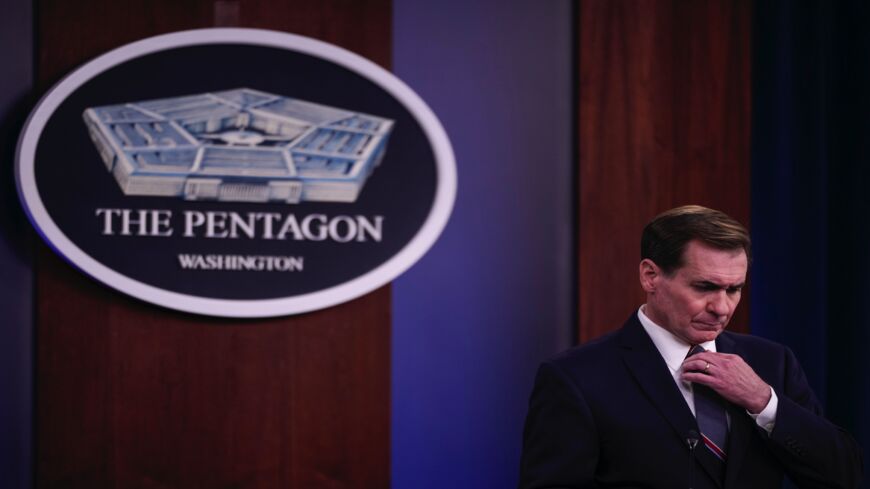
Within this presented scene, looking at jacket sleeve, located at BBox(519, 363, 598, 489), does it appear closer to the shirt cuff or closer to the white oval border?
the shirt cuff

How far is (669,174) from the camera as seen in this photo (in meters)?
2.72

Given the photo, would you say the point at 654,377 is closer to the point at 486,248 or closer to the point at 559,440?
the point at 559,440

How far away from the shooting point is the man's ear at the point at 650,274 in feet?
6.30

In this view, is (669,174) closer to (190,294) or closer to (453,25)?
(453,25)

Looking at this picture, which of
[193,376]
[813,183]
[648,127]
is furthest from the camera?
[813,183]

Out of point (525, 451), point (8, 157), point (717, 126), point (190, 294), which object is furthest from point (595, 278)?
point (8, 157)

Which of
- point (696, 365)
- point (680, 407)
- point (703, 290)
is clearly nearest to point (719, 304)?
point (703, 290)

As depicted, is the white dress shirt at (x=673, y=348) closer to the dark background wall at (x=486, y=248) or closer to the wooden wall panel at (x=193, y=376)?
the dark background wall at (x=486, y=248)

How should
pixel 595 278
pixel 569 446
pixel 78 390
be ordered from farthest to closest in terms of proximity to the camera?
pixel 595 278
pixel 78 390
pixel 569 446

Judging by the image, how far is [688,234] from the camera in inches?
73.8

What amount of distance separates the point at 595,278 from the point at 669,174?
0.44 m

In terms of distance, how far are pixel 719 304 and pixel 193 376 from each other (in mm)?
1605

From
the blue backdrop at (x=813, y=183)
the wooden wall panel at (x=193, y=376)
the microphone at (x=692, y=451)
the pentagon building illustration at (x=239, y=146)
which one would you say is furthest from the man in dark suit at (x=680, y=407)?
the blue backdrop at (x=813, y=183)

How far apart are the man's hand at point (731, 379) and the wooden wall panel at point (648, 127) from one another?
33.2 inches
